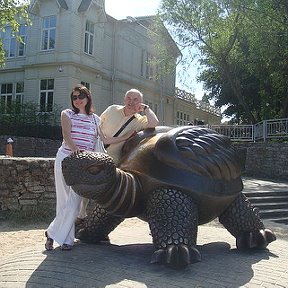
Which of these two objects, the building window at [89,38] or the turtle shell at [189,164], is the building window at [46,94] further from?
the turtle shell at [189,164]

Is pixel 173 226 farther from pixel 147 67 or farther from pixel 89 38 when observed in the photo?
pixel 147 67

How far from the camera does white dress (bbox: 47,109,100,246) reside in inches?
160

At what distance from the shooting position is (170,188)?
3.69 m

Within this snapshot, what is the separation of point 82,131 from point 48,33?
2282 centimetres

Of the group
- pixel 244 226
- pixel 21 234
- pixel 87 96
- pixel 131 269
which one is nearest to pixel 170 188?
pixel 131 269

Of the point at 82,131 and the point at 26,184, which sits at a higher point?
the point at 82,131

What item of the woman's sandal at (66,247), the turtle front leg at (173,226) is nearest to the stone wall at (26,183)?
the turtle front leg at (173,226)

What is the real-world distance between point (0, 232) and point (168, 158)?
479cm

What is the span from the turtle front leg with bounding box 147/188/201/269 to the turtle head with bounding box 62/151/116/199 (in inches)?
20.5

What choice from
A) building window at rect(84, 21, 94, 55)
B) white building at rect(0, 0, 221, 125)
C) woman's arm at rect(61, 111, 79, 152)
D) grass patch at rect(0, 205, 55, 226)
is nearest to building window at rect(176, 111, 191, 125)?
white building at rect(0, 0, 221, 125)

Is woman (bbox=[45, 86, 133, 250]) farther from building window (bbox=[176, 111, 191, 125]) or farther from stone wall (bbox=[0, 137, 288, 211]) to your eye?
building window (bbox=[176, 111, 191, 125])

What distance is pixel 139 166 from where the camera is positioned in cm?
387

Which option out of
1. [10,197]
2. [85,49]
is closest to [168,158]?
[10,197]

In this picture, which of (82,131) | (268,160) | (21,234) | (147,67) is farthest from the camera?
(147,67)
